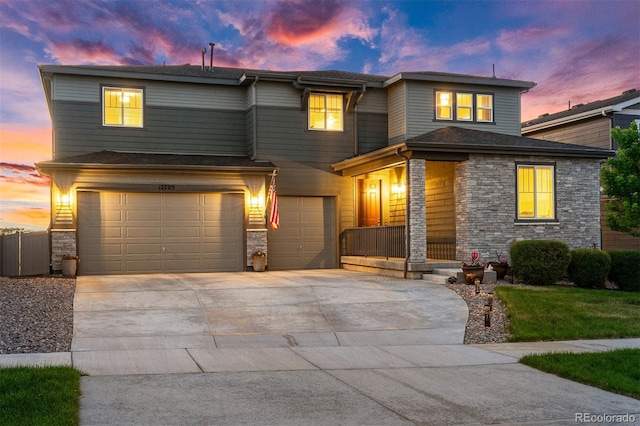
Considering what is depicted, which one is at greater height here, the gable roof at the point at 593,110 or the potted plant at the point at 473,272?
the gable roof at the point at 593,110

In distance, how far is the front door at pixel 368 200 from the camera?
2305 cm

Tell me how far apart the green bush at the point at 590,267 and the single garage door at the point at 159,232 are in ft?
31.8

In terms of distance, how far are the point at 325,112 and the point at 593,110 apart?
11.5m

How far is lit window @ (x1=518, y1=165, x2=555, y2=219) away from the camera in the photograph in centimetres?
1941

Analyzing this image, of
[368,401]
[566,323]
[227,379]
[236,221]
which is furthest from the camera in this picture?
[236,221]

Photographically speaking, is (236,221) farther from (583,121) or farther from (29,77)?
(583,121)

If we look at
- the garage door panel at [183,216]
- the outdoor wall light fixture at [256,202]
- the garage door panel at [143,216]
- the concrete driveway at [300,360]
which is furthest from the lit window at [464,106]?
the garage door panel at [143,216]

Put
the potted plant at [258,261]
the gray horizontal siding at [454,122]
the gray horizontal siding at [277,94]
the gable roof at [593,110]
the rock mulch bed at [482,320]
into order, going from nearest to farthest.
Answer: the rock mulch bed at [482,320] → the potted plant at [258,261] → the gray horizontal siding at [277,94] → the gray horizontal siding at [454,122] → the gable roof at [593,110]

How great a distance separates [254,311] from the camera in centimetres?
1328

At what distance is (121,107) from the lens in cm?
2142

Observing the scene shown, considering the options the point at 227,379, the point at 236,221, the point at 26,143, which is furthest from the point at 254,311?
the point at 26,143

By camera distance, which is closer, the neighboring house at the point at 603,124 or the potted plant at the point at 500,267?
the potted plant at the point at 500,267

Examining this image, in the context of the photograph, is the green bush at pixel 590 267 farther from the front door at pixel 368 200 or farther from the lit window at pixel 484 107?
the front door at pixel 368 200

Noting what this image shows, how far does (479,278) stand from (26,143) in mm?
17646
